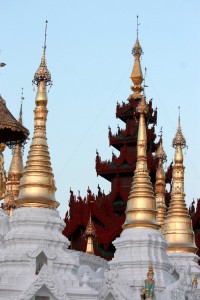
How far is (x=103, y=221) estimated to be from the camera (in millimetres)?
34312

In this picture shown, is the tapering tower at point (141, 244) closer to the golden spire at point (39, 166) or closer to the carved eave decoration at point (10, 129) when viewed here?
the golden spire at point (39, 166)

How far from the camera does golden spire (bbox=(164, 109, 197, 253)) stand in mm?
22000

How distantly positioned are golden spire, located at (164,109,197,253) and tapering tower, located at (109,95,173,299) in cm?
290

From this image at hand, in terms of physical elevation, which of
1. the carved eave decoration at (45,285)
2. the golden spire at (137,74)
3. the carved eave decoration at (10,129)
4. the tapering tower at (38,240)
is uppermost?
the golden spire at (137,74)

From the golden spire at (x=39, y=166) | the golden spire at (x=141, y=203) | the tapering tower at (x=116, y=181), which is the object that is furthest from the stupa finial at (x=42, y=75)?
the tapering tower at (x=116, y=181)

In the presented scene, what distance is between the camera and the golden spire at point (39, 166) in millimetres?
17188

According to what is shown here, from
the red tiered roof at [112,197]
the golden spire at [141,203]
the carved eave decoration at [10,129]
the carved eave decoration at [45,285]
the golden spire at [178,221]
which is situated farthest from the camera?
the red tiered roof at [112,197]

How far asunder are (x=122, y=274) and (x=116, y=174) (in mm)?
19548

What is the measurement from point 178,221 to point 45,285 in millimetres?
8188

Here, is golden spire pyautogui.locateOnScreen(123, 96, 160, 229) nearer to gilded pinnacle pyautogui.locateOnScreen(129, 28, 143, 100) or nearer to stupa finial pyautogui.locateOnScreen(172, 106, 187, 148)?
stupa finial pyautogui.locateOnScreen(172, 106, 187, 148)

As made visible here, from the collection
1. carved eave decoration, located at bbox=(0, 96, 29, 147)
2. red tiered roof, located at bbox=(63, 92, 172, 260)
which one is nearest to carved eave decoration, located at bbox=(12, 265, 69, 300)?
carved eave decoration, located at bbox=(0, 96, 29, 147)

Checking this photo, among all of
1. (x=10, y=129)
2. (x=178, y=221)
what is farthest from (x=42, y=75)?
(x=178, y=221)

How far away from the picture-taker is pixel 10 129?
2014 cm

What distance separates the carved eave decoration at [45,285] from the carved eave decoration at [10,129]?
19.6 feet
